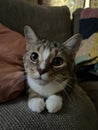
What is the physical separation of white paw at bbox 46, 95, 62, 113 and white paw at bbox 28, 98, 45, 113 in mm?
22

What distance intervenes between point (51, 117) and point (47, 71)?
162mm

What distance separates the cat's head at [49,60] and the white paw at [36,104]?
0.07 m

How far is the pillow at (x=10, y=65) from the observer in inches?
38.4

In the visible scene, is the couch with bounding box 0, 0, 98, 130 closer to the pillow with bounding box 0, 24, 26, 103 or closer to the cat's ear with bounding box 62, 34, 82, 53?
the pillow with bounding box 0, 24, 26, 103

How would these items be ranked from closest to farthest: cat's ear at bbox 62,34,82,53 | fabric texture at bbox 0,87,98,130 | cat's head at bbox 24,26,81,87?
fabric texture at bbox 0,87,98,130 → cat's head at bbox 24,26,81,87 → cat's ear at bbox 62,34,82,53

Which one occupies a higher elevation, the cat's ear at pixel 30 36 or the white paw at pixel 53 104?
the cat's ear at pixel 30 36

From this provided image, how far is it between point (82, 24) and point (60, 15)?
0.17 meters

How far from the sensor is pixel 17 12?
164 centimetres

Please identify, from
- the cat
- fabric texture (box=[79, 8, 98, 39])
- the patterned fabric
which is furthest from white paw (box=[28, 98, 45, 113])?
fabric texture (box=[79, 8, 98, 39])

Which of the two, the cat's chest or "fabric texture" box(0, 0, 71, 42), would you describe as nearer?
the cat's chest

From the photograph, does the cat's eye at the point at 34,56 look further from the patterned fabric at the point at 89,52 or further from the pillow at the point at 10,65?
the patterned fabric at the point at 89,52

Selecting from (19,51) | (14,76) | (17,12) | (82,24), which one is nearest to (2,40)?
(19,51)

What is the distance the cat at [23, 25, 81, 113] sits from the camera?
0.93 metres

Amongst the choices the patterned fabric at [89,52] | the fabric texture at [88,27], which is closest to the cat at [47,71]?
the patterned fabric at [89,52]
